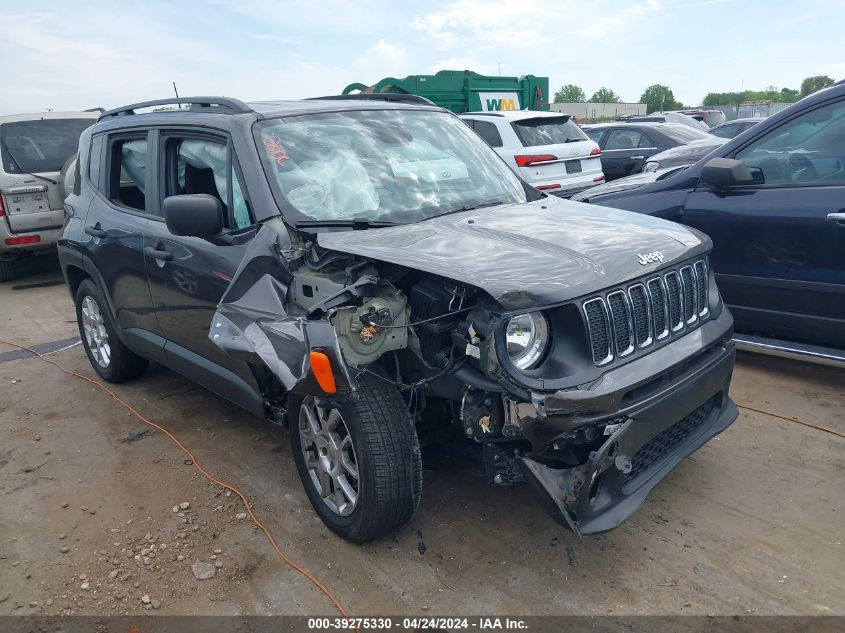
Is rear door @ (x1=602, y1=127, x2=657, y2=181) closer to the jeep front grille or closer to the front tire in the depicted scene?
the jeep front grille

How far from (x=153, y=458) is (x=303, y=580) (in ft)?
5.45

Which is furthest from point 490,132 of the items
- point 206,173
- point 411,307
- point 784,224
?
point 411,307

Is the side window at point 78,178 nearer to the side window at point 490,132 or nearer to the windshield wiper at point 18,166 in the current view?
the windshield wiper at point 18,166

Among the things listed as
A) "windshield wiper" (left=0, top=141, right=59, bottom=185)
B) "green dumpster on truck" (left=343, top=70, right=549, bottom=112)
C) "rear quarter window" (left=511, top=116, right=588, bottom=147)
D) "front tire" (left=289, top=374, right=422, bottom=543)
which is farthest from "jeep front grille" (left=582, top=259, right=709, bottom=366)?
"green dumpster on truck" (left=343, top=70, right=549, bottom=112)

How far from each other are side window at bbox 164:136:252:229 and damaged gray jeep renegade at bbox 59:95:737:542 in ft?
0.04

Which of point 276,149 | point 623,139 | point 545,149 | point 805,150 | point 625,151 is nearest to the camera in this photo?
point 276,149

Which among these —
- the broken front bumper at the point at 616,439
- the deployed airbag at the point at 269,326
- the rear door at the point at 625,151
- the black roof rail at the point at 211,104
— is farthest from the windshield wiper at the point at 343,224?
the rear door at the point at 625,151

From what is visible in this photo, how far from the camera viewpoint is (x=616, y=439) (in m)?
2.52

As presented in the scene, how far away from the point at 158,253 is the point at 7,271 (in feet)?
22.6

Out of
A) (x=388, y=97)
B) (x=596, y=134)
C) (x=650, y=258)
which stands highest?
(x=388, y=97)

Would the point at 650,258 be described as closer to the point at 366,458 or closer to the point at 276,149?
the point at 366,458

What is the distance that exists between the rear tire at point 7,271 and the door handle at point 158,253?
6593mm

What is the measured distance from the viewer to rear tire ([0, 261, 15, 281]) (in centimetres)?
930

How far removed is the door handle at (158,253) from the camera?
389 centimetres
